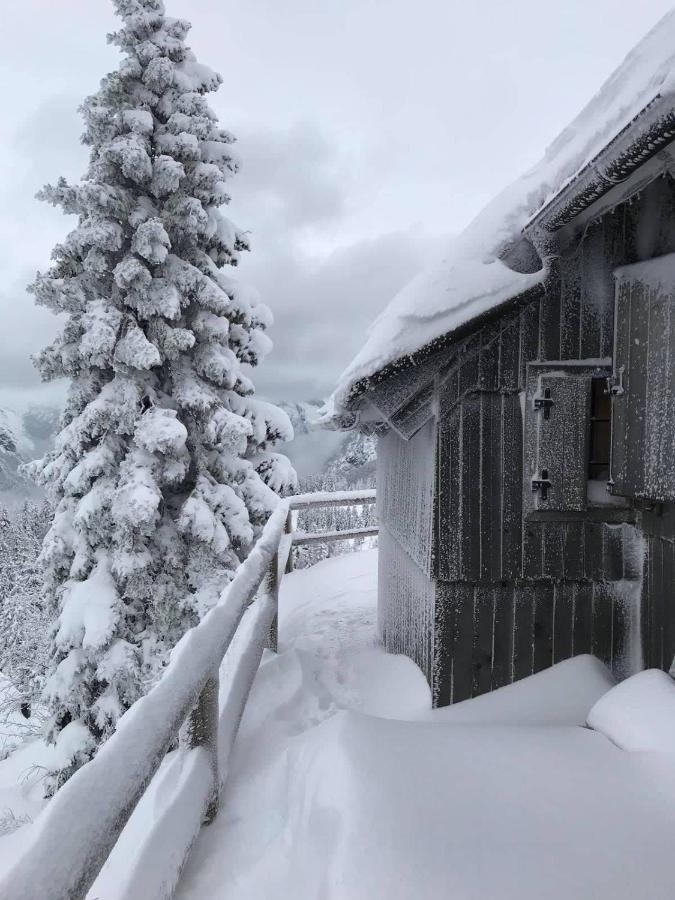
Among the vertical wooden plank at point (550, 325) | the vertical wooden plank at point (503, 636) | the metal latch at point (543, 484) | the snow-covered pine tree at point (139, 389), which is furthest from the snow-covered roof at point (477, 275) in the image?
the snow-covered pine tree at point (139, 389)

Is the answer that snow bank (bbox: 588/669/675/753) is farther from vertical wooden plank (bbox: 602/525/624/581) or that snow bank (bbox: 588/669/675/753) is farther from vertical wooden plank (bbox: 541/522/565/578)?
vertical wooden plank (bbox: 602/525/624/581)

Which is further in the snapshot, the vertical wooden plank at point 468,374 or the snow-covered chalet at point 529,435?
the vertical wooden plank at point 468,374

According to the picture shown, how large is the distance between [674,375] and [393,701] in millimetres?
3397

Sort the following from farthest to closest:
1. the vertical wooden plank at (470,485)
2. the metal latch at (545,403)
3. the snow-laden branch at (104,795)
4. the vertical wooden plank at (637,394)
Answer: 1. the vertical wooden plank at (470,485)
2. the metal latch at (545,403)
3. the vertical wooden plank at (637,394)
4. the snow-laden branch at (104,795)

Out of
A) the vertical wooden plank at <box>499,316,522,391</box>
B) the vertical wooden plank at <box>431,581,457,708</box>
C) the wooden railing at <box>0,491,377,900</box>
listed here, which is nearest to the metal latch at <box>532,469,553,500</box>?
the vertical wooden plank at <box>499,316,522,391</box>

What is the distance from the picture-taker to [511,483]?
409cm

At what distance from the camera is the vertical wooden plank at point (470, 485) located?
406cm

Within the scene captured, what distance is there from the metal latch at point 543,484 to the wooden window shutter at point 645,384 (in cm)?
44

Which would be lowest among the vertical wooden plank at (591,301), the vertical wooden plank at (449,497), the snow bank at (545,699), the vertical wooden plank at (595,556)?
the snow bank at (545,699)

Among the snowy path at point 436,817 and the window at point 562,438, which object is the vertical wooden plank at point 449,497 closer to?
the window at point 562,438

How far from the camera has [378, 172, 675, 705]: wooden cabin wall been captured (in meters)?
4.01

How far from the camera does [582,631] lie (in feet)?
13.8

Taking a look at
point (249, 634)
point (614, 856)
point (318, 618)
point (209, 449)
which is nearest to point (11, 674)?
point (209, 449)

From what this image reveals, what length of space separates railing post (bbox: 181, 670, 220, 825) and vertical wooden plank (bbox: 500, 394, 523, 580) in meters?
2.62
